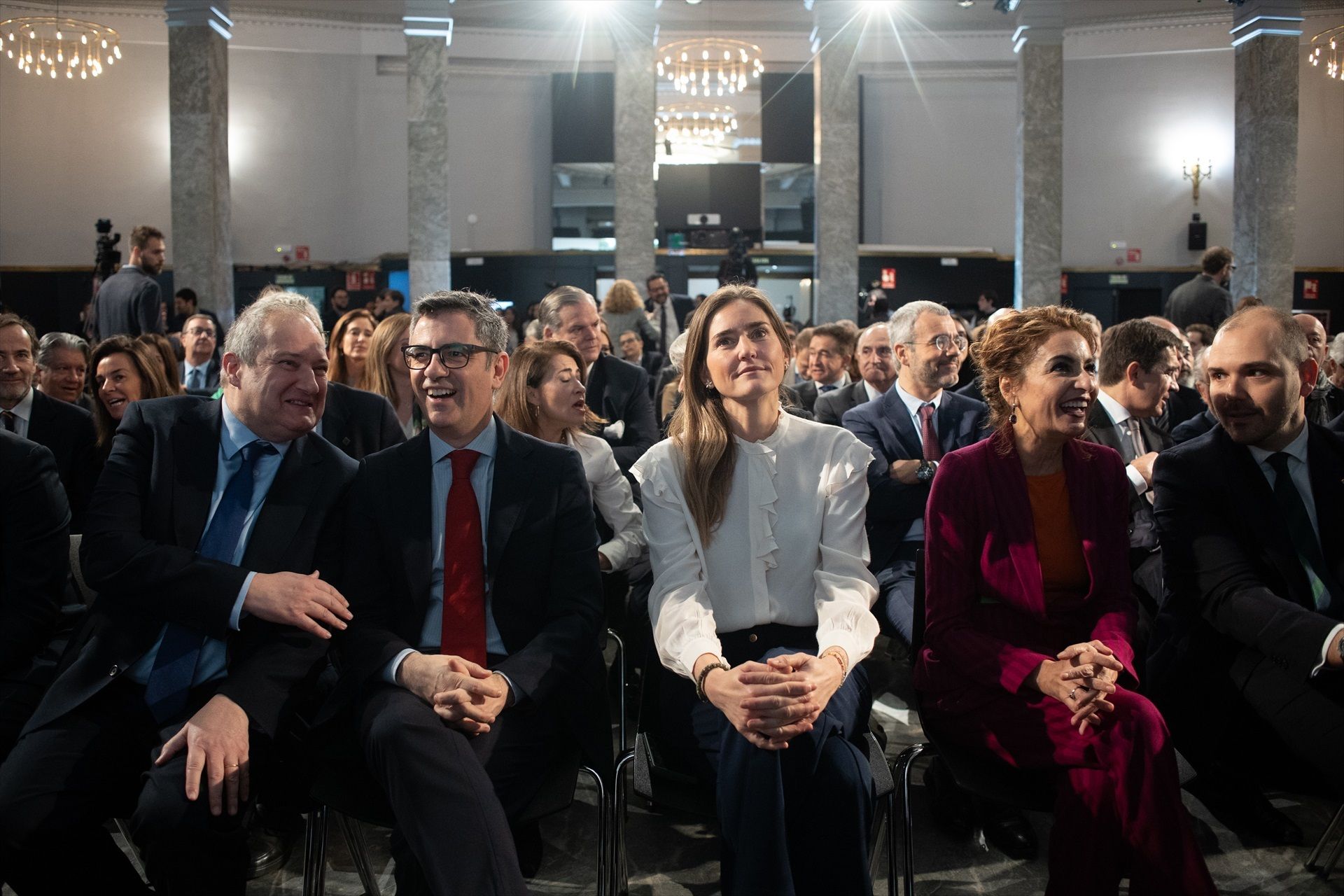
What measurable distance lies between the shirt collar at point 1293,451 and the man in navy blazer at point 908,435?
0.82 meters

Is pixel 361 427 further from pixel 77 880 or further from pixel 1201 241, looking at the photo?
pixel 1201 241

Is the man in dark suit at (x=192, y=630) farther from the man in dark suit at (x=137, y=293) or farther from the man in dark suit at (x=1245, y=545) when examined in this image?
the man in dark suit at (x=137, y=293)

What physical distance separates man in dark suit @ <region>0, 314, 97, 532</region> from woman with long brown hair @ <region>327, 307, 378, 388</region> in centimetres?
102

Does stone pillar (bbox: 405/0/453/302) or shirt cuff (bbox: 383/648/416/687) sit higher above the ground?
stone pillar (bbox: 405/0/453/302)

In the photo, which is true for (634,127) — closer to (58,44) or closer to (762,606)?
(58,44)

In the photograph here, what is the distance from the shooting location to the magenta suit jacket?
2283 millimetres

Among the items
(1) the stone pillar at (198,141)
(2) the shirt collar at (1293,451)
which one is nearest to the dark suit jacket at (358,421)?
(2) the shirt collar at (1293,451)

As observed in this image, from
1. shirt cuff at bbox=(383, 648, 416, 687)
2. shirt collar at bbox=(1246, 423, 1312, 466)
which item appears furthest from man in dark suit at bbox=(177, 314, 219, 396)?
shirt collar at bbox=(1246, 423, 1312, 466)

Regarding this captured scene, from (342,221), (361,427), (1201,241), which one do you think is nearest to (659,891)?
(361,427)

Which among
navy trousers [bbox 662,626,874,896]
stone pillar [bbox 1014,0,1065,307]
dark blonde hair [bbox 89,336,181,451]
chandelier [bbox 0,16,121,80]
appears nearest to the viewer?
navy trousers [bbox 662,626,874,896]

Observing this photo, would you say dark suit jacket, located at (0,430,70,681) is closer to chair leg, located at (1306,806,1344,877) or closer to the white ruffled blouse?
the white ruffled blouse

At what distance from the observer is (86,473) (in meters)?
3.47

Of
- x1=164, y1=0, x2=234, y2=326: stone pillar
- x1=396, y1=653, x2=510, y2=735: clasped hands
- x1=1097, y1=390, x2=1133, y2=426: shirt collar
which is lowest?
x1=396, y1=653, x2=510, y2=735: clasped hands

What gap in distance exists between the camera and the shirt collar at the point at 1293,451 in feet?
8.14
